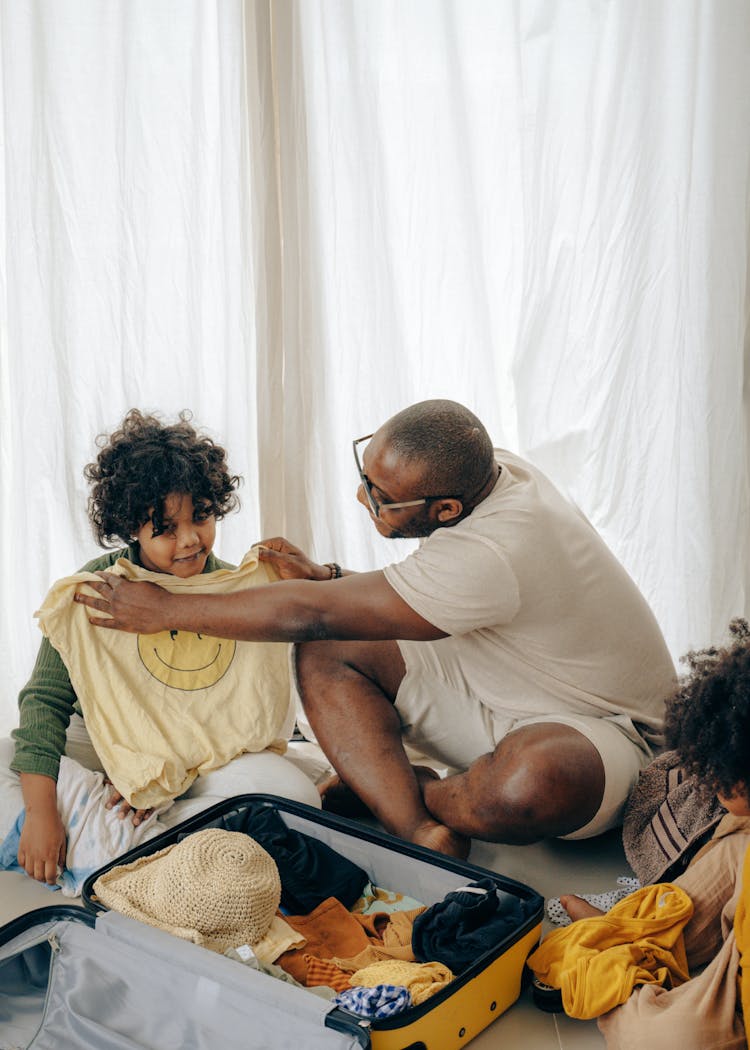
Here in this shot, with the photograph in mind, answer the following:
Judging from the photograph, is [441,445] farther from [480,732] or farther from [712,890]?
[712,890]

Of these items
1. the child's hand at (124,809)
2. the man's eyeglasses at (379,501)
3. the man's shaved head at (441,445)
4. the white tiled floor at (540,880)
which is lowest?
the white tiled floor at (540,880)

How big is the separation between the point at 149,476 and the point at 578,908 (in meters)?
1.07

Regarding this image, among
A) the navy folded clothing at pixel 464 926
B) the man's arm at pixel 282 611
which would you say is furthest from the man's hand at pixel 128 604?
the navy folded clothing at pixel 464 926

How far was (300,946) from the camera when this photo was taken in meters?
1.72

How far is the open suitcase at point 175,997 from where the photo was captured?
1.44 meters

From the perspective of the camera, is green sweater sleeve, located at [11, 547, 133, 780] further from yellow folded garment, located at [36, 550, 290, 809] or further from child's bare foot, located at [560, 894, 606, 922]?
child's bare foot, located at [560, 894, 606, 922]

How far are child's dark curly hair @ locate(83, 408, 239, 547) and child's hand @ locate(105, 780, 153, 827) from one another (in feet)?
1.59

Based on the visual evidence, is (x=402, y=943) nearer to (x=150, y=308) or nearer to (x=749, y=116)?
(x=150, y=308)

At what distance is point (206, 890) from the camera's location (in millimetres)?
1679

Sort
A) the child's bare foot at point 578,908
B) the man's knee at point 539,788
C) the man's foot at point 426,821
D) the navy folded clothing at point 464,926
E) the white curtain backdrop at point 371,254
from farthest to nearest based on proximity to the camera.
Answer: the white curtain backdrop at point 371,254, the man's foot at point 426,821, the man's knee at point 539,788, the child's bare foot at point 578,908, the navy folded clothing at point 464,926

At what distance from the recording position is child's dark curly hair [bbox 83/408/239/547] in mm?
Result: 2068

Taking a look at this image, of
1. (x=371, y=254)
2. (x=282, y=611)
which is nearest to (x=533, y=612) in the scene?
(x=282, y=611)

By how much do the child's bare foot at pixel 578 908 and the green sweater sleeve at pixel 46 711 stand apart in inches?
37.0

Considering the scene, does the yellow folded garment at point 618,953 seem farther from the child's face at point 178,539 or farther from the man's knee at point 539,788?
the child's face at point 178,539
